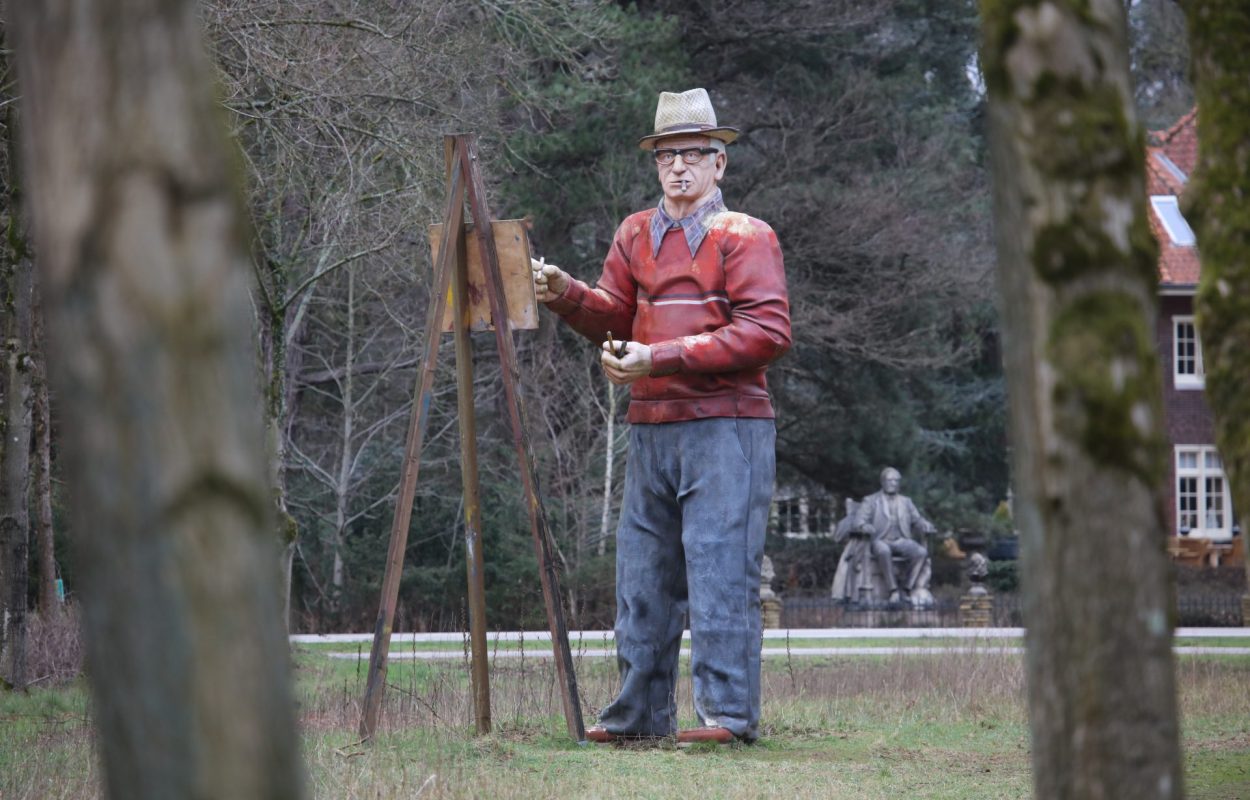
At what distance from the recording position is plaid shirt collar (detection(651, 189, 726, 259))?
7.38 metres

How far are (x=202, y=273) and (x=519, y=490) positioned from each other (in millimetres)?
19674

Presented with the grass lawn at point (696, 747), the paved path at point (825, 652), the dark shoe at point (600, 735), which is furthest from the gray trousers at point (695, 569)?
the paved path at point (825, 652)

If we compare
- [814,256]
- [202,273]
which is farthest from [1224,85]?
[814,256]

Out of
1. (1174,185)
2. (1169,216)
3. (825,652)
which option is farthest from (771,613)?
(1174,185)

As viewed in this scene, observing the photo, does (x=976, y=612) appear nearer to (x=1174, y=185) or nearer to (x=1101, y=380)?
(x=1101, y=380)

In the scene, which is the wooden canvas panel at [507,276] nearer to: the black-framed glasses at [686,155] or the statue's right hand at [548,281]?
the statue's right hand at [548,281]

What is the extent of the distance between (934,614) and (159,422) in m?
19.5

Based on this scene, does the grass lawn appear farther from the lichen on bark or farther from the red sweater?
the lichen on bark

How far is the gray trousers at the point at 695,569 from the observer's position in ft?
23.4

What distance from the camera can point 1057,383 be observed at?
2.66 metres

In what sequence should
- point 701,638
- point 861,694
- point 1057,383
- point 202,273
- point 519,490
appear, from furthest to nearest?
1. point 519,490
2. point 861,694
3. point 701,638
4. point 1057,383
5. point 202,273

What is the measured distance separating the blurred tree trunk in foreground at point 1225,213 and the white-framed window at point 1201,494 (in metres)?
34.3

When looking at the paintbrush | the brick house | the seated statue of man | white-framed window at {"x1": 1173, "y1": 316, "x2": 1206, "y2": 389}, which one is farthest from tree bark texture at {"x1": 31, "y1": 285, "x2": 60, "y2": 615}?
white-framed window at {"x1": 1173, "y1": 316, "x2": 1206, "y2": 389}

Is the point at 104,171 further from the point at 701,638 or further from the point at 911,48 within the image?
the point at 911,48
